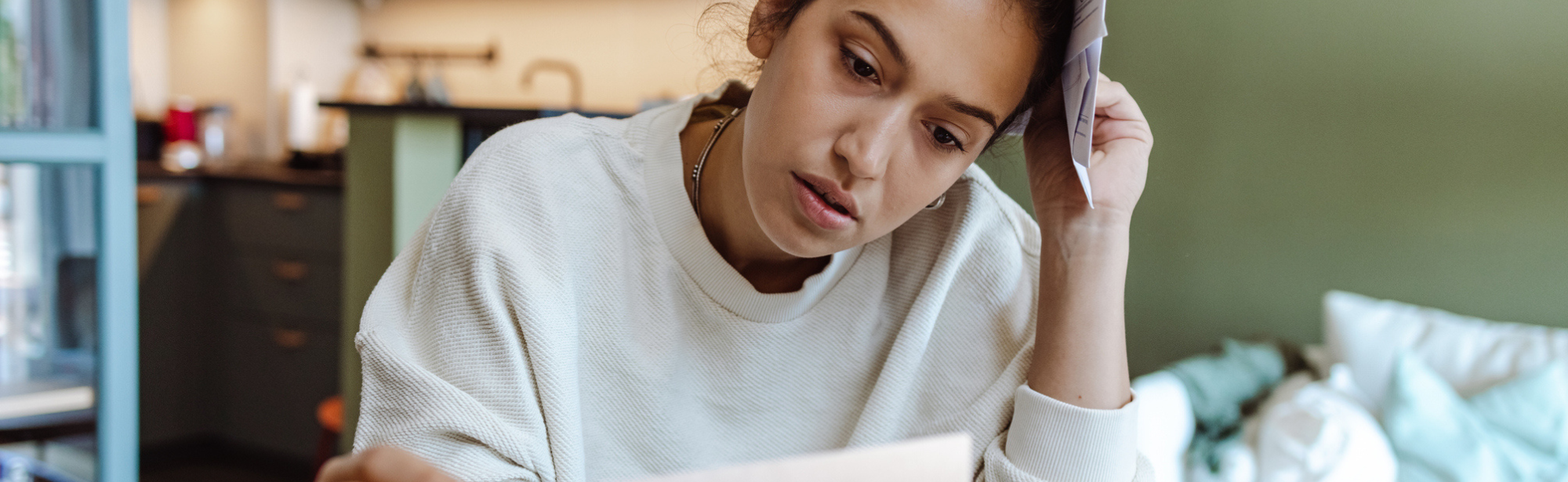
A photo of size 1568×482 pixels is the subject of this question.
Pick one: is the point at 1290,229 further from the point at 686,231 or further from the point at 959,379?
the point at 686,231

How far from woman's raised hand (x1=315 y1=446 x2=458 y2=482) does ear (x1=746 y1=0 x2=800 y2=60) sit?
1.06 ft

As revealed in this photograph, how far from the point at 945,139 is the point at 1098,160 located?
15 cm

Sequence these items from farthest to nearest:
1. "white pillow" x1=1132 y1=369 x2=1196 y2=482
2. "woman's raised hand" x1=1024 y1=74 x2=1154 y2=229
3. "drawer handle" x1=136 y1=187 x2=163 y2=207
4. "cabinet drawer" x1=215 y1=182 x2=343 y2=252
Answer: "drawer handle" x1=136 y1=187 x2=163 y2=207, "cabinet drawer" x1=215 y1=182 x2=343 y2=252, "white pillow" x1=1132 y1=369 x2=1196 y2=482, "woman's raised hand" x1=1024 y1=74 x2=1154 y2=229

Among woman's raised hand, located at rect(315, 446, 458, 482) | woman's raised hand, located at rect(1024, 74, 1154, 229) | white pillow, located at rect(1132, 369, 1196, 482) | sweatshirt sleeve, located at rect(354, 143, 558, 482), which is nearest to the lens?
woman's raised hand, located at rect(315, 446, 458, 482)

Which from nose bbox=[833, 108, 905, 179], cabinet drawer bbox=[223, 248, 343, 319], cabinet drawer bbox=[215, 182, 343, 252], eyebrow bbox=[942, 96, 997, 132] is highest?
eyebrow bbox=[942, 96, 997, 132]

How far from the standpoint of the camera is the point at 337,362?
2.35 meters

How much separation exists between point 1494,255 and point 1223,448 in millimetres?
288

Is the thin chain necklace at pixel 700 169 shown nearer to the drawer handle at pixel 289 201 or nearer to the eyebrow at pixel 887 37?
the eyebrow at pixel 887 37

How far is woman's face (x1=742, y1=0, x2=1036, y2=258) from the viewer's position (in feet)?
1.67

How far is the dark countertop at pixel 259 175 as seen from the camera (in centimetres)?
233

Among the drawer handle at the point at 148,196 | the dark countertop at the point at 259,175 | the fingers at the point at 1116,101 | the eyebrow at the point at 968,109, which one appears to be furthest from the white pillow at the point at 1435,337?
the drawer handle at the point at 148,196

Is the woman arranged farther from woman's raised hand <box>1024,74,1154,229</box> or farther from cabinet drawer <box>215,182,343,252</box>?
cabinet drawer <box>215,182,343,252</box>

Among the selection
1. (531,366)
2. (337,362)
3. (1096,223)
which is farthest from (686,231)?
(337,362)

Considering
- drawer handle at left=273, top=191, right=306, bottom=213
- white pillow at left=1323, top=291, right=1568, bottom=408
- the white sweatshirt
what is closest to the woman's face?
the white sweatshirt
